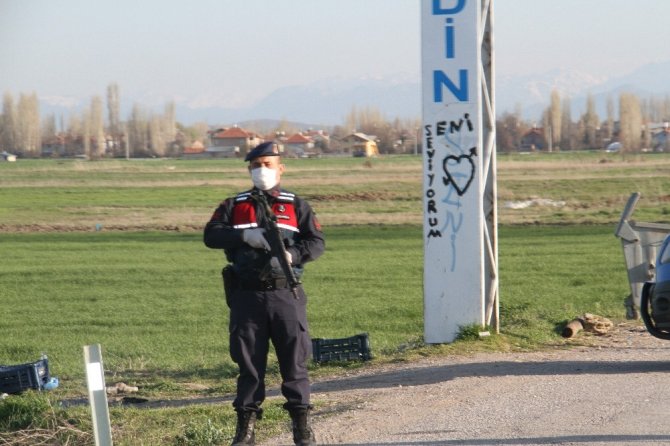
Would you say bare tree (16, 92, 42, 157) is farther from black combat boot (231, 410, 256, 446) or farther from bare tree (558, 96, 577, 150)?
black combat boot (231, 410, 256, 446)

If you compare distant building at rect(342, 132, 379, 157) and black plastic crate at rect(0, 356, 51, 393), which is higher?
distant building at rect(342, 132, 379, 157)

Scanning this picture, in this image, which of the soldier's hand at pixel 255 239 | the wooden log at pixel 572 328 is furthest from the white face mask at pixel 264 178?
the wooden log at pixel 572 328

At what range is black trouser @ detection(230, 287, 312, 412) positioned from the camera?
7.09 meters

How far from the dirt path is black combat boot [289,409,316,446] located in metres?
0.28

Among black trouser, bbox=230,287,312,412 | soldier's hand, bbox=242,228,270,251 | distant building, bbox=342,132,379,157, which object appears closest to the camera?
soldier's hand, bbox=242,228,270,251

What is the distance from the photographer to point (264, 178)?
718cm

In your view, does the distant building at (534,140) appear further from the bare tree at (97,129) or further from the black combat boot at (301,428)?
the black combat boot at (301,428)

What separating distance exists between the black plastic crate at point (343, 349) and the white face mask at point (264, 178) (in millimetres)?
4789

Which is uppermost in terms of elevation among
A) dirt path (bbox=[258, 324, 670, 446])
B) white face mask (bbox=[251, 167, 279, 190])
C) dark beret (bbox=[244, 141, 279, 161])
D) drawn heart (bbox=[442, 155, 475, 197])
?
dark beret (bbox=[244, 141, 279, 161])

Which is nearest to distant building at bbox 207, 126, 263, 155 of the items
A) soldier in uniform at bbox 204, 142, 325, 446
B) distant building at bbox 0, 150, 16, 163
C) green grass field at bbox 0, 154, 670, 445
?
distant building at bbox 0, 150, 16, 163

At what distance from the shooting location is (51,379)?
11.9 meters

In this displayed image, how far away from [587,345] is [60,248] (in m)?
25.0

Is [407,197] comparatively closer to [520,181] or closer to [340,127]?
[520,181]

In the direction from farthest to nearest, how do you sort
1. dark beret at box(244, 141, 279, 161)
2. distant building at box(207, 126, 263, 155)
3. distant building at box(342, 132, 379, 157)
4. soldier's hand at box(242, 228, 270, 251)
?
distant building at box(207, 126, 263, 155) → distant building at box(342, 132, 379, 157) → dark beret at box(244, 141, 279, 161) → soldier's hand at box(242, 228, 270, 251)
